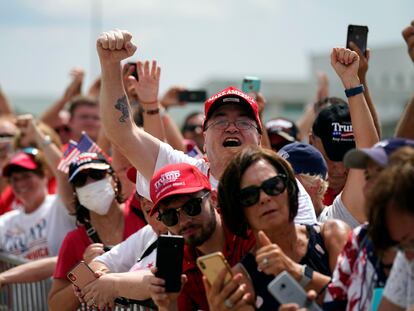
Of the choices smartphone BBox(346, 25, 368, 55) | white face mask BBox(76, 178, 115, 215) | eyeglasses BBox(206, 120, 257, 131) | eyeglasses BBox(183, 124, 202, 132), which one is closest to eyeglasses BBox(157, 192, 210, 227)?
eyeglasses BBox(206, 120, 257, 131)

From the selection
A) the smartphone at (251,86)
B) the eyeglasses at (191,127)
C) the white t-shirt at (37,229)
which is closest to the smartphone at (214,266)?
the smartphone at (251,86)

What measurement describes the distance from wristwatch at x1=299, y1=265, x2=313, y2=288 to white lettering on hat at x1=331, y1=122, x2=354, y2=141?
7.27ft

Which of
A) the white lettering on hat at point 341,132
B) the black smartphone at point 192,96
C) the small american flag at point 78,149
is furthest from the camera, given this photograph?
the black smartphone at point 192,96

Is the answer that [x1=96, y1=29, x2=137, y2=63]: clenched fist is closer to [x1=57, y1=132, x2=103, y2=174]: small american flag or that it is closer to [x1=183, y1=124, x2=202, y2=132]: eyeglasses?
[x1=57, y1=132, x2=103, y2=174]: small american flag

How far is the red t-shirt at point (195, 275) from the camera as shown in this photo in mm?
4605

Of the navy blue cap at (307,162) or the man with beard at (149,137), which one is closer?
the man with beard at (149,137)

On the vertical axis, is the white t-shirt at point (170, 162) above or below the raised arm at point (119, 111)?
below

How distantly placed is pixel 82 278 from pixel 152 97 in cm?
173

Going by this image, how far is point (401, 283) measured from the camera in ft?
11.6

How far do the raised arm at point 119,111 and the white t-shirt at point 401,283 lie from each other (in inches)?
82.8

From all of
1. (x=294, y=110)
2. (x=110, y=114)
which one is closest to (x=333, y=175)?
(x=110, y=114)

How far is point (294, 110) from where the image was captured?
161 feet

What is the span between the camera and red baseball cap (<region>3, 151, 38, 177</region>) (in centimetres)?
827

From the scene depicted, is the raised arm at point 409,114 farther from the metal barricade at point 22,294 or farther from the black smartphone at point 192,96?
the black smartphone at point 192,96
